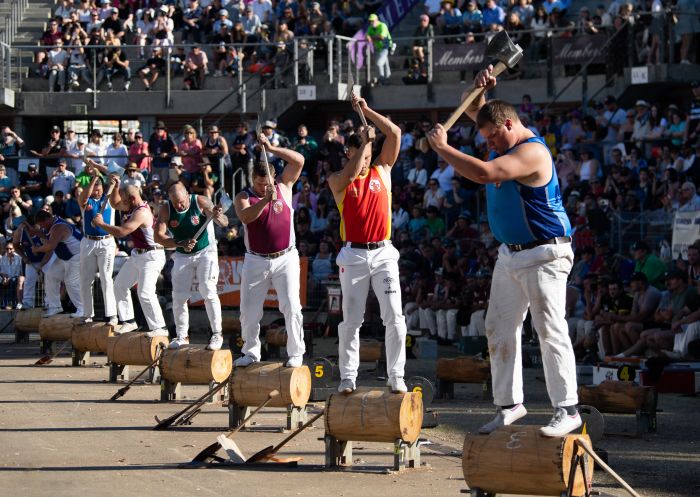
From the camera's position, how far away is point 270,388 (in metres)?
12.7

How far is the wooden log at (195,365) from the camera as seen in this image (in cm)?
1484

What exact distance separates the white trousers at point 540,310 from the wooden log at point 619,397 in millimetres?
4638

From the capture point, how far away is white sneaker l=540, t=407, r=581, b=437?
27.7ft

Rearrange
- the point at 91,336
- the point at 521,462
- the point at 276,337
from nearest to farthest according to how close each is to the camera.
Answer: the point at 521,462 < the point at 91,336 < the point at 276,337

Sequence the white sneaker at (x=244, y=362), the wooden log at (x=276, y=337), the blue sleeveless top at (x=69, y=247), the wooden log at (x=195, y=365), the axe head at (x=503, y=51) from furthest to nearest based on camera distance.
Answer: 1. the blue sleeveless top at (x=69, y=247)
2. the wooden log at (x=276, y=337)
3. the wooden log at (x=195, y=365)
4. the white sneaker at (x=244, y=362)
5. the axe head at (x=503, y=51)

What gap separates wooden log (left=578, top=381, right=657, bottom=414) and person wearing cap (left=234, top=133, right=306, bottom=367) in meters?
3.04

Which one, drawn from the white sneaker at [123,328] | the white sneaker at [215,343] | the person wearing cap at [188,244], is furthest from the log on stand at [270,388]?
the white sneaker at [123,328]

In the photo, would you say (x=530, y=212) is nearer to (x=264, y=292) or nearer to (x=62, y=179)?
(x=264, y=292)

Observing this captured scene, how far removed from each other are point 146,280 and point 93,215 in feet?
7.90

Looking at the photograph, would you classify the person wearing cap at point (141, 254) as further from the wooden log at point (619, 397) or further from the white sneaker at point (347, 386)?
the white sneaker at point (347, 386)

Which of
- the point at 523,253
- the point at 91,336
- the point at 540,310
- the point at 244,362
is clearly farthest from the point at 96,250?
the point at 540,310

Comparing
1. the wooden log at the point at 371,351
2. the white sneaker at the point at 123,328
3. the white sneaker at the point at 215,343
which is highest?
the white sneaker at the point at 215,343

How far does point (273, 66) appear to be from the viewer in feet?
103

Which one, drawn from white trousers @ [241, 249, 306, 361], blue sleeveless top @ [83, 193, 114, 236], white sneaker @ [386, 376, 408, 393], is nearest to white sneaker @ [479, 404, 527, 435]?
white sneaker @ [386, 376, 408, 393]
